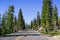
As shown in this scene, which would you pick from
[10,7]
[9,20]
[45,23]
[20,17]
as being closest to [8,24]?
[9,20]

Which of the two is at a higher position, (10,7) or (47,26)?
Answer: (10,7)

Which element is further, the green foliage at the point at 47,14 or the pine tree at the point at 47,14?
the green foliage at the point at 47,14

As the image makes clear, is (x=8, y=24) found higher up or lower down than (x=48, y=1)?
lower down

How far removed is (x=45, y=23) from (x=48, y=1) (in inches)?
361

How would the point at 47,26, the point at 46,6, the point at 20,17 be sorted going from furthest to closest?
the point at 20,17
the point at 46,6
the point at 47,26

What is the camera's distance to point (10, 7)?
286 feet

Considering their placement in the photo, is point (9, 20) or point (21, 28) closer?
point (9, 20)

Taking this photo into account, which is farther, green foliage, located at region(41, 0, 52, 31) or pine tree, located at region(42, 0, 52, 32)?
green foliage, located at region(41, 0, 52, 31)

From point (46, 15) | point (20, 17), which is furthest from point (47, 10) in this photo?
point (20, 17)

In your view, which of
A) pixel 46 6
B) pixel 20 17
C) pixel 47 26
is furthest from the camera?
pixel 20 17

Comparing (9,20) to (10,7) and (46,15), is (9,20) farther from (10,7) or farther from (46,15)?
(46,15)

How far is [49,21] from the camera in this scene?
79750 millimetres

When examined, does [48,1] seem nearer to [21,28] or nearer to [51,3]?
[51,3]

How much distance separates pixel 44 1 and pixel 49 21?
9.07m
